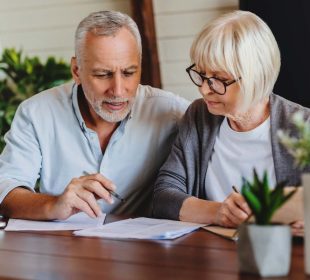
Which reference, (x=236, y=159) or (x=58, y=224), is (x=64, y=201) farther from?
(x=236, y=159)

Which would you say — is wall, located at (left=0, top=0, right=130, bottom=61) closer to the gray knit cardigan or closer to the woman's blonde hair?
the gray knit cardigan

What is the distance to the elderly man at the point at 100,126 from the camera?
7.55 ft

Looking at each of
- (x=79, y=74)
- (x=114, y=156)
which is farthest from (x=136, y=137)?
(x=79, y=74)

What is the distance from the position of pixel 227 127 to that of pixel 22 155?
2.34 feet

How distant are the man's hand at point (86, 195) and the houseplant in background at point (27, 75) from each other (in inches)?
83.6

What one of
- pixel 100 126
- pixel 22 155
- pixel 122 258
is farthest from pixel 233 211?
pixel 22 155

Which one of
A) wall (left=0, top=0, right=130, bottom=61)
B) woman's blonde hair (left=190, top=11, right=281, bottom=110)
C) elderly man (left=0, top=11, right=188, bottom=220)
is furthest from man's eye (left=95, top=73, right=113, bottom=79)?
wall (left=0, top=0, right=130, bottom=61)

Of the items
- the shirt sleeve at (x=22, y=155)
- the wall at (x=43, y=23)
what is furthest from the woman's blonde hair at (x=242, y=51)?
the wall at (x=43, y=23)

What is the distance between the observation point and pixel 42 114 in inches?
97.0

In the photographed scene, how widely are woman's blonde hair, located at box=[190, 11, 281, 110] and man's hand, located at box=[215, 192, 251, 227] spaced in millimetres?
326

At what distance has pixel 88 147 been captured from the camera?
2.41m

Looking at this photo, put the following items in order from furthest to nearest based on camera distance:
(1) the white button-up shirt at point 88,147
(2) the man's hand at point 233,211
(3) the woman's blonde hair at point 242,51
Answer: (1) the white button-up shirt at point 88,147, (3) the woman's blonde hair at point 242,51, (2) the man's hand at point 233,211

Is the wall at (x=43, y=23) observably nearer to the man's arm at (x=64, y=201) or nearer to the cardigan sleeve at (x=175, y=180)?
the cardigan sleeve at (x=175, y=180)

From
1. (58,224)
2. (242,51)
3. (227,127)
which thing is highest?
(242,51)
